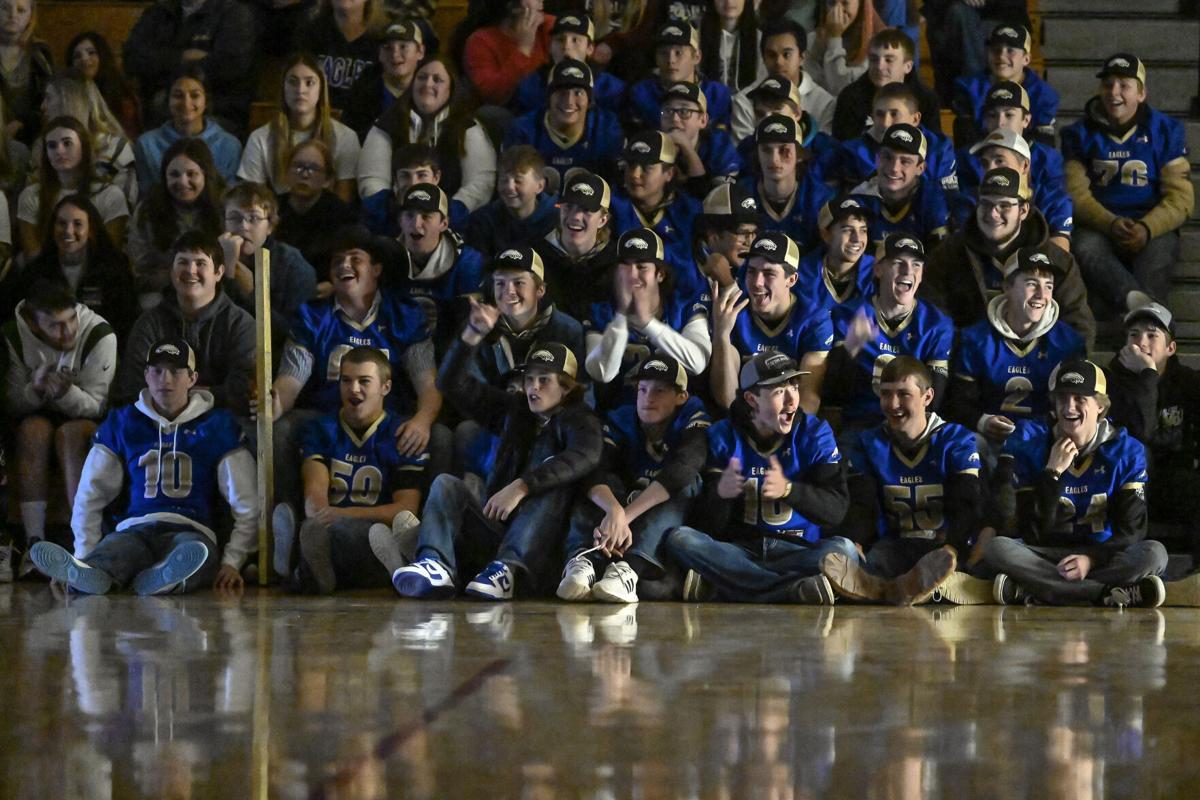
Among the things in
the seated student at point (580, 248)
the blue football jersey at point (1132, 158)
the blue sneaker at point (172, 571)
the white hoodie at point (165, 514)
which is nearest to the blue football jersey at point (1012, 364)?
the blue football jersey at point (1132, 158)

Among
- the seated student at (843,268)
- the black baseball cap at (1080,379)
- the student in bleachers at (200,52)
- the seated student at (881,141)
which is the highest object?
the student in bleachers at (200,52)

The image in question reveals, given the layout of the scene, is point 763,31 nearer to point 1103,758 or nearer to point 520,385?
point 520,385

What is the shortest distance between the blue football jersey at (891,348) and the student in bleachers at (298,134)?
278 centimetres

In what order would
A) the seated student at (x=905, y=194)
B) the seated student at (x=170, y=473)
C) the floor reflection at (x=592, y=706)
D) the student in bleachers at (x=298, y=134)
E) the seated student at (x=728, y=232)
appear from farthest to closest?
1. the student in bleachers at (x=298, y=134)
2. the seated student at (x=905, y=194)
3. the seated student at (x=728, y=232)
4. the seated student at (x=170, y=473)
5. the floor reflection at (x=592, y=706)

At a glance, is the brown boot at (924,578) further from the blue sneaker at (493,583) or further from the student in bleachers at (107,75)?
the student in bleachers at (107,75)

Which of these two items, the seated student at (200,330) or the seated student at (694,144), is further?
the seated student at (694,144)

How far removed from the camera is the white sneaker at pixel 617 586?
7.00 metres

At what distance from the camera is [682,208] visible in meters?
8.41

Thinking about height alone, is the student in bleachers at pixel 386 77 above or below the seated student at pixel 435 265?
above

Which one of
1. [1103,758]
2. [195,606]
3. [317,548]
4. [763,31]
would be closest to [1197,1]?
[763,31]

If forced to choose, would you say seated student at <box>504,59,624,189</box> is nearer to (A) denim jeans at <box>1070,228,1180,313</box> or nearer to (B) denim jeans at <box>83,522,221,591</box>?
(A) denim jeans at <box>1070,228,1180,313</box>

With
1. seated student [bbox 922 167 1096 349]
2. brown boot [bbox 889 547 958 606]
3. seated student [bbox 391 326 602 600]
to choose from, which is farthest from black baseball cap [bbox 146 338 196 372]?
seated student [bbox 922 167 1096 349]

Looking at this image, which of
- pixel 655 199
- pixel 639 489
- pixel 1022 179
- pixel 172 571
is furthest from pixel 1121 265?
pixel 172 571

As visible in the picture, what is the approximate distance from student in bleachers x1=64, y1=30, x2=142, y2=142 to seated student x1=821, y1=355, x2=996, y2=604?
4534 millimetres
